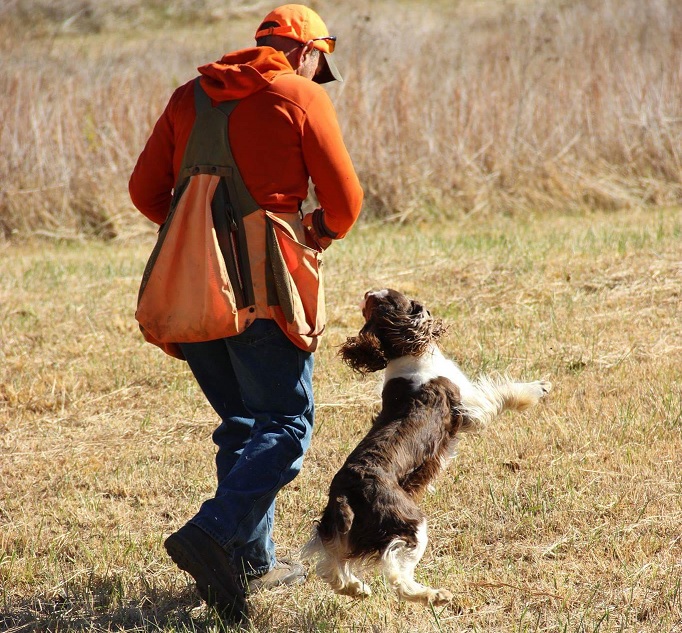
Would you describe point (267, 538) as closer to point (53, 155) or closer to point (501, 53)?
point (53, 155)

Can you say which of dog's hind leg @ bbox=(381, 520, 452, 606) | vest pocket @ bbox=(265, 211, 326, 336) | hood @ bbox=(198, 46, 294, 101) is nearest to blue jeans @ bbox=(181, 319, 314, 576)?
vest pocket @ bbox=(265, 211, 326, 336)

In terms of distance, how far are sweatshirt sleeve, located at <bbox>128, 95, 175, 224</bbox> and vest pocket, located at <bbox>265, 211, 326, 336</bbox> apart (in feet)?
1.65

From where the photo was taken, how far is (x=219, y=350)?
3.43 m

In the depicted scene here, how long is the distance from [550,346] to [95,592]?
11.3 feet

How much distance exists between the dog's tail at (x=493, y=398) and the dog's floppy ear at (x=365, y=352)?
43 cm

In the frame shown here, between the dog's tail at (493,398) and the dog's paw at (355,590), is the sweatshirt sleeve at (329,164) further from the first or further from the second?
the dog's paw at (355,590)

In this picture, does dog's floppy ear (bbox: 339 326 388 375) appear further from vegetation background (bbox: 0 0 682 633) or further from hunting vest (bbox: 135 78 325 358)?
vegetation background (bbox: 0 0 682 633)

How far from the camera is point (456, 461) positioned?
15.2 feet

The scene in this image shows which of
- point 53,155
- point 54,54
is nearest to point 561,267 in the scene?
point 53,155

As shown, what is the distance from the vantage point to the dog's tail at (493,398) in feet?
12.9

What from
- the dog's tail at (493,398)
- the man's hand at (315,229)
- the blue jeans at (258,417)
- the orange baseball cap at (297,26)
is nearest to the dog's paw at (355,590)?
the blue jeans at (258,417)

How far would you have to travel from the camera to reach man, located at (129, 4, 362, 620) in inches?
123

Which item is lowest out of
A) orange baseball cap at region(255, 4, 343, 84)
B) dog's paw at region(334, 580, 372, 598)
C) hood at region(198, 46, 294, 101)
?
dog's paw at region(334, 580, 372, 598)

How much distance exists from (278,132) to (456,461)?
2.16 m
